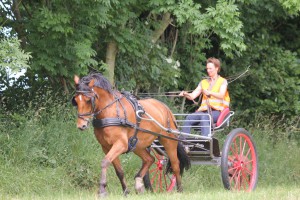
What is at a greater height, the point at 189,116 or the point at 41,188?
the point at 189,116

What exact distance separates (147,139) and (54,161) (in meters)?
2.44

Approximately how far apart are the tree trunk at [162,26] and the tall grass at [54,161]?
9.36ft

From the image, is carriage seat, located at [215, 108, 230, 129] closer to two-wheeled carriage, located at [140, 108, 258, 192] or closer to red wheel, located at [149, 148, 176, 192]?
two-wheeled carriage, located at [140, 108, 258, 192]

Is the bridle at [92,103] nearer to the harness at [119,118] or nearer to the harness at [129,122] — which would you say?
the harness at [119,118]

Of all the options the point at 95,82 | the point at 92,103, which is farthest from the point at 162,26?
the point at 92,103

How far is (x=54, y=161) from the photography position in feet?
37.7

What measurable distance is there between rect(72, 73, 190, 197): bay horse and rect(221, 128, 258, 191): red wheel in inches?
35.2

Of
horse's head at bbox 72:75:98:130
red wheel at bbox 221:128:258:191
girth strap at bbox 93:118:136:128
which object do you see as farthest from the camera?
red wheel at bbox 221:128:258:191

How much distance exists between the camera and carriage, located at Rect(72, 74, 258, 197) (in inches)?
346

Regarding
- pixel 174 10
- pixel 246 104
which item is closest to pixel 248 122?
pixel 246 104

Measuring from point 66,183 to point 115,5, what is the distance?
3.32m

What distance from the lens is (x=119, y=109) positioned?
9125 mm

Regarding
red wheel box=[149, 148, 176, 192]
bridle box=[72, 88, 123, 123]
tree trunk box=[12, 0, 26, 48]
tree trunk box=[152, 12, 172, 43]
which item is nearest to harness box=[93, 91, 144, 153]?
bridle box=[72, 88, 123, 123]

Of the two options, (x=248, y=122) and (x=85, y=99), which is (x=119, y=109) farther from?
(x=248, y=122)
